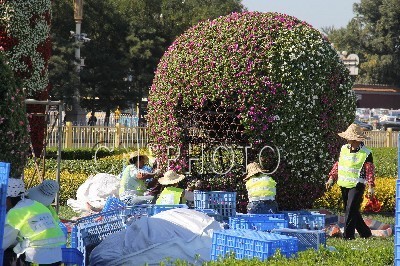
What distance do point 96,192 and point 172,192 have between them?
3001 millimetres

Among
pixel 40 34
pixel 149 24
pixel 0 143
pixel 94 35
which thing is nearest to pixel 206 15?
pixel 149 24

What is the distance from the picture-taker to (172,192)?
10398 mm

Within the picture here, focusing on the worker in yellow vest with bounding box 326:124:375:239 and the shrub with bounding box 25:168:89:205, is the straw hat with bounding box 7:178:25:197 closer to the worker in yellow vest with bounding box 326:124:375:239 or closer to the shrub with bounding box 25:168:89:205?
the worker in yellow vest with bounding box 326:124:375:239

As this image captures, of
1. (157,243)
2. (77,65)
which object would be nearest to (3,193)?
(157,243)

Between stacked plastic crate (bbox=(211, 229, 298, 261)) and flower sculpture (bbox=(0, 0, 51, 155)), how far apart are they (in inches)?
519

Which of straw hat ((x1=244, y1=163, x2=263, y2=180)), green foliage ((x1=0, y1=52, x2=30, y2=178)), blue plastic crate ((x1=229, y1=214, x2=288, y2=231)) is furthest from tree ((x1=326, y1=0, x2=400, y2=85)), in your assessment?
green foliage ((x1=0, y1=52, x2=30, y2=178))

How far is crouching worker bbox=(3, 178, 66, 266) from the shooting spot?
6.43 metres

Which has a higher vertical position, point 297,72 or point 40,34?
point 40,34

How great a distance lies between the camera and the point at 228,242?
712cm

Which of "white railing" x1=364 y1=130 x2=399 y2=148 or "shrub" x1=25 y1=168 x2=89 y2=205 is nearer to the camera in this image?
"shrub" x1=25 y1=168 x2=89 y2=205

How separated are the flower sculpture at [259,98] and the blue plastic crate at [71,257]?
4833 millimetres

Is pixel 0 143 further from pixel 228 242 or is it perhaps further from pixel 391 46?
pixel 391 46

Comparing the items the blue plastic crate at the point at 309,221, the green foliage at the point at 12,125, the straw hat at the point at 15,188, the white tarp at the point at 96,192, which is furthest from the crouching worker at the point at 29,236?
the white tarp at the point at 96,192

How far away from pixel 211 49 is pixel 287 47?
1077mm
